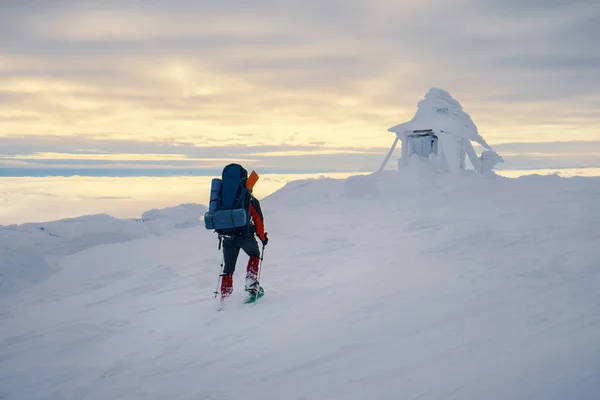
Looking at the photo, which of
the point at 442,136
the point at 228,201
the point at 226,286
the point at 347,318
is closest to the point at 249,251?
the point at 226,286

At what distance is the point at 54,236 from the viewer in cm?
1708

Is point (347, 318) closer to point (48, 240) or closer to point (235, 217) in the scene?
point (235, 217)

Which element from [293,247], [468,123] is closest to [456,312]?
[293,247]

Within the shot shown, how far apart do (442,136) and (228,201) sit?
55.6 ft

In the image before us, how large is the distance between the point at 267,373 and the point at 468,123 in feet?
68.6

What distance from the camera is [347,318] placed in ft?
20.8

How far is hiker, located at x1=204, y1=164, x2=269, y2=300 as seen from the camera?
742 centimetres

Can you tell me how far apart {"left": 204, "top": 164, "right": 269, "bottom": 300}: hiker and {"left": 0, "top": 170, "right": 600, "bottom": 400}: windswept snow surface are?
57 centimetres

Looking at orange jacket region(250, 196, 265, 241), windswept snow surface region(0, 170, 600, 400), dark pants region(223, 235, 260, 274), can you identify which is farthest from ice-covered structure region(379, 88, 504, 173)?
dark pants region(223, 235, 260, 274)

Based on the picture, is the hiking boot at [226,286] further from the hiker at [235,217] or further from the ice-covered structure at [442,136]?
the ice-covered structure at [442,136]

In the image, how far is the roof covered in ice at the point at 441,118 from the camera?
22203mm

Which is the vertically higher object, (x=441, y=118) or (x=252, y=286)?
(x=441, y=118)

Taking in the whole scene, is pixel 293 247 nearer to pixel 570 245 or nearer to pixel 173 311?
pixel 173 311

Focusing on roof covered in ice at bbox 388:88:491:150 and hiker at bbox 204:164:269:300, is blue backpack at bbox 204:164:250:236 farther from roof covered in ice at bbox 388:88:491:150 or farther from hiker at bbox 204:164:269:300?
roof covered in ice at bbox 388:88:491:150
